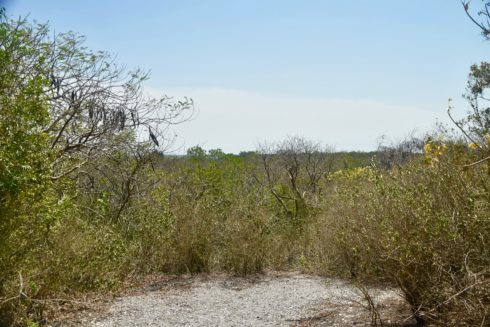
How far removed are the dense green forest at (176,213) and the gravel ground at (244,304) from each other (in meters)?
0.54

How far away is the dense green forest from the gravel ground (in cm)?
54

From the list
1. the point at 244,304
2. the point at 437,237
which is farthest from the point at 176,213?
the point at 437,237

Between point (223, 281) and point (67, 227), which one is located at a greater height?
point (67, 227)

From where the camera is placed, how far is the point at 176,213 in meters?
11.7

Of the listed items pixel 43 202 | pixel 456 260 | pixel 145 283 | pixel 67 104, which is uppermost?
pixel 67 104

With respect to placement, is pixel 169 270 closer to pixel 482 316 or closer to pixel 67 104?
pixel 67 104

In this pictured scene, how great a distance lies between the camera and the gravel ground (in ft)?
24.8

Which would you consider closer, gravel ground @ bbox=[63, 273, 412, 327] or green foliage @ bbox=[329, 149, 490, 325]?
green foliage @ bbox=[329, 149, 490, 325]

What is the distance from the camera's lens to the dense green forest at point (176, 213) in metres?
5.75

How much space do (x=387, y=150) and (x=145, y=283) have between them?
20862mm

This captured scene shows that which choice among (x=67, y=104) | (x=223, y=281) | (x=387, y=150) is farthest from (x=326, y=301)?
(x=387, y=150)

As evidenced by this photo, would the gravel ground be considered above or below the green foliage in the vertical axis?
below

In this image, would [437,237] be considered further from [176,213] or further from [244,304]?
[176,213]

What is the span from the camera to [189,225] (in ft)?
38.0
